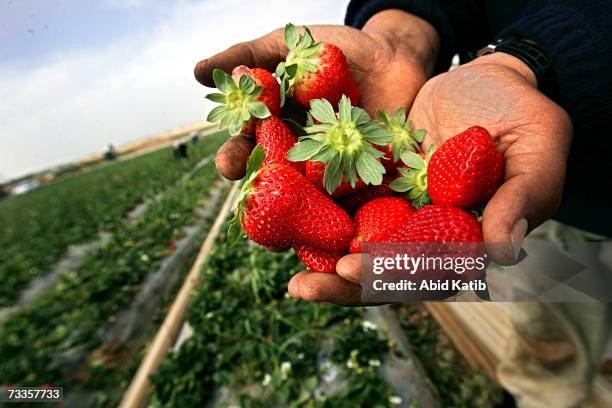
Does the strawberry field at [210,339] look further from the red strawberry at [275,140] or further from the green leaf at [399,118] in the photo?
the green leaf at [399,118]

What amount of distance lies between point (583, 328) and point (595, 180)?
3.02 feet

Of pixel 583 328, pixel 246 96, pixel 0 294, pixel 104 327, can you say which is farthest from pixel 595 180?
pixel 0 294

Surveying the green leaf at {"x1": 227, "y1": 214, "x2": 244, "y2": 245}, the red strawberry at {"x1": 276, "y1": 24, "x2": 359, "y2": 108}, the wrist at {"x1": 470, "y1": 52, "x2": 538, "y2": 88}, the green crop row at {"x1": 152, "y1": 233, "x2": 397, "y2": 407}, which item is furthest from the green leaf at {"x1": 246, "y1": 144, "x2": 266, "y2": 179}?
the green crop row at {"x1": 152, "y1": 233, "x2": 397, "y2": 407}

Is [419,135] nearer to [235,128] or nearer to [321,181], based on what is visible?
[321,181]

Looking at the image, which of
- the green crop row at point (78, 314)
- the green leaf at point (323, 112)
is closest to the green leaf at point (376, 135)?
the green leaf at point (323, 112)

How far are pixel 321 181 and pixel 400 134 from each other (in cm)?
36

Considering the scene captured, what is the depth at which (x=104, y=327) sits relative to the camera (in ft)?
12.6

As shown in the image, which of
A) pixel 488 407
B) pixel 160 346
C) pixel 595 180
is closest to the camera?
pixel 595 180

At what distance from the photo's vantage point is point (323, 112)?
1.24m

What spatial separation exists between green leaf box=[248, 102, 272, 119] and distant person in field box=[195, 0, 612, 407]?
0.58 feet

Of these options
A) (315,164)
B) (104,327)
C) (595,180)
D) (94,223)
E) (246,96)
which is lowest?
(94,223)

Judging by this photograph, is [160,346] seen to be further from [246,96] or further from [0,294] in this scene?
[0,294]

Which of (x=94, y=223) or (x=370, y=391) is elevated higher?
(x=370, y=391)

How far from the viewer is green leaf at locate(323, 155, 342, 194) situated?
1200 millimetres
